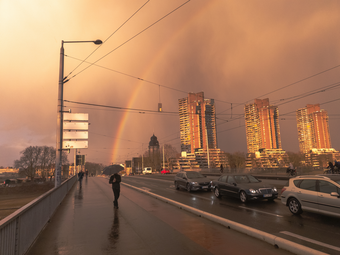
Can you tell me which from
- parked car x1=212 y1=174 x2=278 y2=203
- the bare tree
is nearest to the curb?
parked car x1=212 y1=174 x2=278 y2=203

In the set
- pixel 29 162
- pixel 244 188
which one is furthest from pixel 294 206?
pixel 29 162

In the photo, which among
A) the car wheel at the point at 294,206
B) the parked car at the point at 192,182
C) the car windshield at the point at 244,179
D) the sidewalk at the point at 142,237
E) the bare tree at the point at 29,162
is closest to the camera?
the sidewalk at the point at 142,237

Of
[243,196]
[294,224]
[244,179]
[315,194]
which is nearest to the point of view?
[294,224]

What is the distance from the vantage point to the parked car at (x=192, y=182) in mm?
17719

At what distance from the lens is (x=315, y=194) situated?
8281 mm

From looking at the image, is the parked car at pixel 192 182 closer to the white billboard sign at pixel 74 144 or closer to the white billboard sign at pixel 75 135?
the white billboard sign at pixel 74 144

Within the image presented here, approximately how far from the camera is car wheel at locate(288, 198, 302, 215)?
8797 millimetres

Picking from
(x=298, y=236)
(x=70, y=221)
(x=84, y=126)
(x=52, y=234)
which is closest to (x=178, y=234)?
(x=298, y=236)

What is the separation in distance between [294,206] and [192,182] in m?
9.43

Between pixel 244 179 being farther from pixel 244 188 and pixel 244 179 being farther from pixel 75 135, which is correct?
pixel 75 135

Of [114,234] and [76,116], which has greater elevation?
[76,116]

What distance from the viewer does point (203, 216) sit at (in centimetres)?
884

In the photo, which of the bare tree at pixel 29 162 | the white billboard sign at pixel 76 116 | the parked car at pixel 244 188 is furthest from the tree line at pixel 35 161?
the parked car at pixel 244 188

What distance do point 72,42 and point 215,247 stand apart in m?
15.7
